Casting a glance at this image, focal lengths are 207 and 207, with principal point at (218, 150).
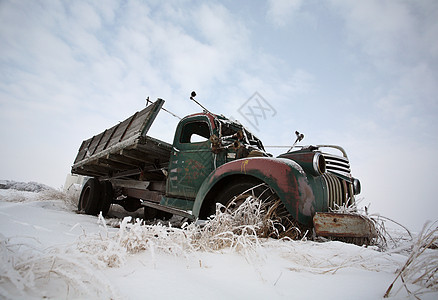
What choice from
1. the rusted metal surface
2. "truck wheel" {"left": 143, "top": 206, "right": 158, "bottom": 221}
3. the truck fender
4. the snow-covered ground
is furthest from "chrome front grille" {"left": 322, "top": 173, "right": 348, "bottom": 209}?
"truck wheel" {"left": 143, "top": 206, "right": 158, "bottom": 221}

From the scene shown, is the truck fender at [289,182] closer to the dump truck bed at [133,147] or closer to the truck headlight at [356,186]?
the truck headlight at [356,186]

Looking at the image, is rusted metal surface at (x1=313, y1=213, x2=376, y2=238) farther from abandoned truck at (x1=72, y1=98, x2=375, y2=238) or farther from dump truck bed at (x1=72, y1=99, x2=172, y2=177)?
dump truck bed at (x1=72, y1=99, x2=172, y2=177)

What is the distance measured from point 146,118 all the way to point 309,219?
291cm

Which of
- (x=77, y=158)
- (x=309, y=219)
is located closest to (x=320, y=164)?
(x=309, y=219)

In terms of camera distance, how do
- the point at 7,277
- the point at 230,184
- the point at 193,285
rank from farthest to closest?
the point at 230,184 < the point at 193,285 < the point at 7,277

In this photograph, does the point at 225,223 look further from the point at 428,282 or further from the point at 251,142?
the point at 251,142

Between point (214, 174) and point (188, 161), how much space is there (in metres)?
1.00

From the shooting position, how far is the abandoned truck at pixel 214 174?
1.99 metres

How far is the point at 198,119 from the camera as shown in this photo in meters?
3.78

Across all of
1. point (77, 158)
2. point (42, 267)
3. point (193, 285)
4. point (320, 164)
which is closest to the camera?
point (42, 267)

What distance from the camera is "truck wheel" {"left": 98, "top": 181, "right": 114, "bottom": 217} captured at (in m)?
4.95

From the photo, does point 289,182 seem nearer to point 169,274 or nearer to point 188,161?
point 169,274

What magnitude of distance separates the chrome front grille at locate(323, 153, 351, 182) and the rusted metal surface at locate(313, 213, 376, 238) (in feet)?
2.89

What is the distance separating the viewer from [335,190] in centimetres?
246
